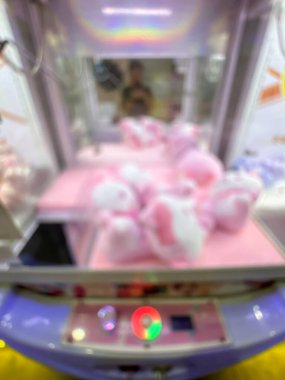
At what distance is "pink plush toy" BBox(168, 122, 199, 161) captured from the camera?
1.33 m

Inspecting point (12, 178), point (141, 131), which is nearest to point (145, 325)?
point (12, 178)

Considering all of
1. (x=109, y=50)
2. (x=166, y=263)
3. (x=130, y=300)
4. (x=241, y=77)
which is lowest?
(x=166, y=263)

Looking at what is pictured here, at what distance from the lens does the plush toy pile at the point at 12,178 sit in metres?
0.84

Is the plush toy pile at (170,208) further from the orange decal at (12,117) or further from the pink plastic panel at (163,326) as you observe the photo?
the orange decal at (12,117)

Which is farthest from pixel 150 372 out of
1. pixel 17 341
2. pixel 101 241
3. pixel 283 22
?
pixel 283 22

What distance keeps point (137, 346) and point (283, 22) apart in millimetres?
878

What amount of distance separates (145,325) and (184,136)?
1026 mm

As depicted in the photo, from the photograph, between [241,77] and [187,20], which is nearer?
[187,20]

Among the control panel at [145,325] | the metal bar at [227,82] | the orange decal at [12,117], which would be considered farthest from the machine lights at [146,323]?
the metal bar at [227,82]

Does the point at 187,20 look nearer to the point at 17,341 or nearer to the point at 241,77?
the point at 241,77

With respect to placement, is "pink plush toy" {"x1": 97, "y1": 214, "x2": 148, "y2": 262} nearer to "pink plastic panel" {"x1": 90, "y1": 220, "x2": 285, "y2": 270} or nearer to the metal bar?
"pink plastic panel" {"x1": 90, "y1": 220, "x2": 285, "y2": 270}

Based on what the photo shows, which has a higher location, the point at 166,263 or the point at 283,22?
the point at 283,22

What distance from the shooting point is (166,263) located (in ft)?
2.60

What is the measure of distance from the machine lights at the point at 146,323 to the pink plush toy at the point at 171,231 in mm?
234
